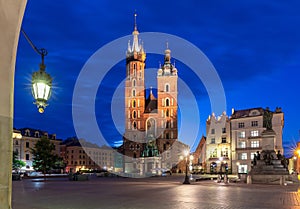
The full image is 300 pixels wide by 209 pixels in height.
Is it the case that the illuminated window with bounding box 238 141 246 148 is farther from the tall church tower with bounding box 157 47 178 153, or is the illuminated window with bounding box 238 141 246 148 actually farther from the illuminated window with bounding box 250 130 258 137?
the tall church tower with bounding box 157 47 178 153

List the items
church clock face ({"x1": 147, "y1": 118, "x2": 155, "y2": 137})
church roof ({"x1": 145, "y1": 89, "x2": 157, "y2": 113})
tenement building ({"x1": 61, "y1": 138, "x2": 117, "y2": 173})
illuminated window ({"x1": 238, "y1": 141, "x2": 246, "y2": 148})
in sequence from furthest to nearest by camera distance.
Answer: tenement building ({"x1": 61, "y1": 138, "x2": 117, "y2": 173}), church roof ({"x1": 145, "y1": 89, "x2": 157, "y2": 113}), church clock face ({"x1": 147, "y1": 118, "x2": 155, "y2": 137}), illuminated window ({"x1": 238, "y1": 141, "x2": 246, "y2": 148})

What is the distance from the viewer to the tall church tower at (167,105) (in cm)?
11200

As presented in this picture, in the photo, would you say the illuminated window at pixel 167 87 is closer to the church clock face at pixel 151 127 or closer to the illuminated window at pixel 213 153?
the church clock face at pixel 151 127

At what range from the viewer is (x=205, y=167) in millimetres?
81812

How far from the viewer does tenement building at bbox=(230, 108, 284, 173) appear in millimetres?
70438

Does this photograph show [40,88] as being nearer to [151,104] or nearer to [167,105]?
[167,105]

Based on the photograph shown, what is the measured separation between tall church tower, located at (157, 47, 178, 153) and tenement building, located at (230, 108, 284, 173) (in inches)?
1505

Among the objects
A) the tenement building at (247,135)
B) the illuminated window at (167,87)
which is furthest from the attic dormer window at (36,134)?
the tenement building at (247,135)

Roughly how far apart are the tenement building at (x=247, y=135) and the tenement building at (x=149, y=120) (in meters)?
33.4

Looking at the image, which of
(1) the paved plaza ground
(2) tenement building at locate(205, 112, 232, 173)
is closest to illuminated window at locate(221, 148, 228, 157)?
(2) tenement building at locate(205, 112, 232, 173)

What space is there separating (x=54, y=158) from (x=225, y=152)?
130 feet

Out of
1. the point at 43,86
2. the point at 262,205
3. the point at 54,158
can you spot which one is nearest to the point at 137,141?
the point at 54,158

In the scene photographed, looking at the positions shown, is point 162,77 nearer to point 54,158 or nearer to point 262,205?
point 54,158

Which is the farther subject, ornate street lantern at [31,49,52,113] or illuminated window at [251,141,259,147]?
illuminated window at [251,141,259,147]
